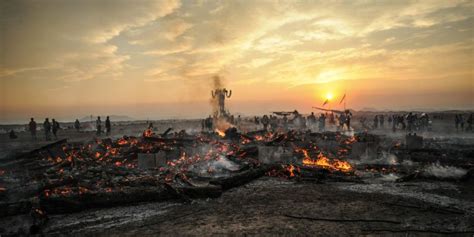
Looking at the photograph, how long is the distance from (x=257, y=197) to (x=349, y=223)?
3338mm

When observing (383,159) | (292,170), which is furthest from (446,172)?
(292,170)

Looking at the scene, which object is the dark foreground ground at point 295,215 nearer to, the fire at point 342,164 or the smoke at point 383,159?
the fire at point 342,164

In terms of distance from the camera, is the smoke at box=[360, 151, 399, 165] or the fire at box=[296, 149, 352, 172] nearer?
the fire at box=[296, 149, 352, 172]

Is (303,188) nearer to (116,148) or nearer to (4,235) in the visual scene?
(4,235)

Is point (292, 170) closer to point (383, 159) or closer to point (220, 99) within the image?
point (383, 159)

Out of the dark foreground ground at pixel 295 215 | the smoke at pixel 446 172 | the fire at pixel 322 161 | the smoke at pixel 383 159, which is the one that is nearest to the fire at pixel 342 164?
the fire at pixel 322 161

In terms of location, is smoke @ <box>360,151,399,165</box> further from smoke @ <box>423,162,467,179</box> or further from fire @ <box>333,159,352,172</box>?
smoke @ <box>423,162,467,179</box>

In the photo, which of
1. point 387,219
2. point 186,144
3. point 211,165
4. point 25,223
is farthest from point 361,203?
point 186,144

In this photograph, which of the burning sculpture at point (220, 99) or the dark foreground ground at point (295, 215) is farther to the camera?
the burning sculpture at point (220, 99)

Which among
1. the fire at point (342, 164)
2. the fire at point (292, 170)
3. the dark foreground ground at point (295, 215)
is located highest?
the fire at point (292, 170)

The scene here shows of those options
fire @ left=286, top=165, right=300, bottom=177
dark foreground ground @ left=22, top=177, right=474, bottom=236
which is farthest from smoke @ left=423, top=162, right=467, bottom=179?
fire @ left=286, top=165, right=300, bottom=177

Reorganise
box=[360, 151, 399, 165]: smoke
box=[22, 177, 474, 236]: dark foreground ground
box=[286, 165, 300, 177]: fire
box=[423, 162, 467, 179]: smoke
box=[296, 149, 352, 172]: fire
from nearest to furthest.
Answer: box=[22, 177, 474, 236]: dark foreground ground, box=[423, 162, 467, 179]: smoke, box=[286, 165, 300, 177]: fire, box=[296, 149, 352, 172]: fire, box=[360, 151, 399, 165]: smoke

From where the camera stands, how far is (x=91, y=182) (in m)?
11.5

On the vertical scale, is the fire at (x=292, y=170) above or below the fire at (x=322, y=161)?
above
